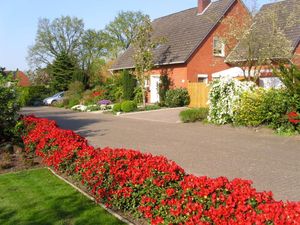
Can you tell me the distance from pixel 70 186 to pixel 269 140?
26.5 ft

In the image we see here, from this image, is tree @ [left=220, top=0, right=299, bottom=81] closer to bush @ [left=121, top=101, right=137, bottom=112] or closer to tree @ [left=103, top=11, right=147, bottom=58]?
bush @ [left=121, top=101, right=137, bottom=112]

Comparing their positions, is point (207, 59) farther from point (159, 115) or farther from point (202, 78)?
point (159, 115)

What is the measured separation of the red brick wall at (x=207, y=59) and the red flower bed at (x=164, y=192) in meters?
20.3

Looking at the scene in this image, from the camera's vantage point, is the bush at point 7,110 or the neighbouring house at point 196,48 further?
the neighbouring house at point 196,48

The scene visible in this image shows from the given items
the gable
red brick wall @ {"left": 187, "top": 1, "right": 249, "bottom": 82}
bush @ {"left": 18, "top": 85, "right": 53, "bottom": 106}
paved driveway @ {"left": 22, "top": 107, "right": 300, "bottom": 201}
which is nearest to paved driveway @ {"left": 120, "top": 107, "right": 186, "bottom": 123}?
paved driveway @ {"left": 22, "top": 107, "right": 300, "bottom": 201}

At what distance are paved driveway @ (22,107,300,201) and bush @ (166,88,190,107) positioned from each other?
24.5 ft

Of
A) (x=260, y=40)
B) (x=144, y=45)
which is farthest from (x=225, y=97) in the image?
Result: (x=144, y=45)

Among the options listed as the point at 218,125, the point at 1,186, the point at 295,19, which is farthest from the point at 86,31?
the point at 1,186

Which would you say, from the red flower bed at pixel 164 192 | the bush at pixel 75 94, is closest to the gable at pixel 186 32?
the bush at pixel 75 94

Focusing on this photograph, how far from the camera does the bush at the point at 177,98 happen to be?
26.2m

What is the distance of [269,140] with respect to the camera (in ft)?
43.3

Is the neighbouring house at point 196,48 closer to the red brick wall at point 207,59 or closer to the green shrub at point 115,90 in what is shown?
the red brick wall at point 207,59

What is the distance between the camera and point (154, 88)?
30.8 meters

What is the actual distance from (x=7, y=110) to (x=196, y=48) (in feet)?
58.8
